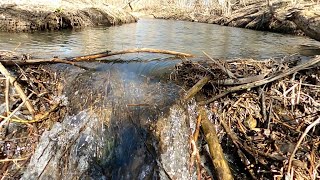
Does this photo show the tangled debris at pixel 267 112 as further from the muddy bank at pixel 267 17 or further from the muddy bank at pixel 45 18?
the muddy bank at pixel 45 18

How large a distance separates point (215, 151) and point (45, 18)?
11.0 metres

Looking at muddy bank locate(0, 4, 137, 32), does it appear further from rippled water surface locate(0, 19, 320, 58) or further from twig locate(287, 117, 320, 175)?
twig locate(287, 117, 320, 175)

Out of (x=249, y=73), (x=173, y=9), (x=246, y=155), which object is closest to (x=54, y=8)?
(x=249, y=73)

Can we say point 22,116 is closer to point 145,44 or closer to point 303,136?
point 303,136

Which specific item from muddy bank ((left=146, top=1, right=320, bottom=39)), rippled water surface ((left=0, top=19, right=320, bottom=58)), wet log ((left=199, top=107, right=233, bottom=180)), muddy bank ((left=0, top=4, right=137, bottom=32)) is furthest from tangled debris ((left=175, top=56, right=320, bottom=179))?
muddy bank ((left=0, top=4, right=137, bottom=32))

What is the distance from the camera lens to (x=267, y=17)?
1591 cm

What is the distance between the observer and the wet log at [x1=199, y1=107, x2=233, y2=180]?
291 cm

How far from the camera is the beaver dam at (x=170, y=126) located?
3.17 m

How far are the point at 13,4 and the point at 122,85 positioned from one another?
1003 centimetres

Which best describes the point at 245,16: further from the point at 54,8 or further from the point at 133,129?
the point at 133,129

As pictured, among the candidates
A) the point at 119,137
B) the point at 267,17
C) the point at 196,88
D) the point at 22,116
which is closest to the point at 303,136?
the point at 196,88

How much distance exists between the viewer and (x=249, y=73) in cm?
405

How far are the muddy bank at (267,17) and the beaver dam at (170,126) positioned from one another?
5.21 m

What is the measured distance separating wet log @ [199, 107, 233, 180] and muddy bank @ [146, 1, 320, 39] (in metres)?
6.05
